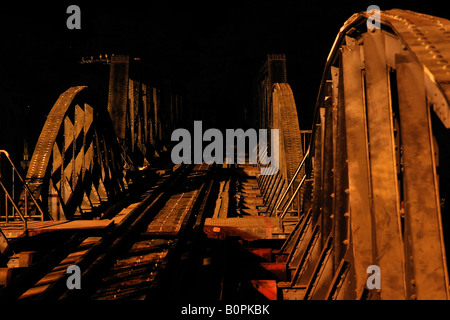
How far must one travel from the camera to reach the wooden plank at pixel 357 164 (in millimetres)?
3898

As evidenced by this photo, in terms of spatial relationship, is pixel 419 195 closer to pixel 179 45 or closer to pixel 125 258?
pixel 125 258

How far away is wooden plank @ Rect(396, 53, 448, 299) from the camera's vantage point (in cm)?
306

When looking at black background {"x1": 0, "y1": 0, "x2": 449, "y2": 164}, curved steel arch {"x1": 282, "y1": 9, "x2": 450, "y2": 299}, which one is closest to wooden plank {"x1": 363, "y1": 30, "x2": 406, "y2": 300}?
curved steel arch {"x1": 282, "y1": 9, "x2": 450, "y2": 299}

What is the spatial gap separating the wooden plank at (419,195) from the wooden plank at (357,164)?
26.7 inches

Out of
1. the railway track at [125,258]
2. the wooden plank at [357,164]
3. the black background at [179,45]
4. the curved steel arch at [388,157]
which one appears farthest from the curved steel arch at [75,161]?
the black background at [179,45]

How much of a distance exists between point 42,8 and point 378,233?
38.6 m

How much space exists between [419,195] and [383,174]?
54cm

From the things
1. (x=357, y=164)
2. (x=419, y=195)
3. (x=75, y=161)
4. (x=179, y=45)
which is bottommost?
(x=75, y=161)

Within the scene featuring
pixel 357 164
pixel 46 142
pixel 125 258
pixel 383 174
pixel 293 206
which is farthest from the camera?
pixel 293 206

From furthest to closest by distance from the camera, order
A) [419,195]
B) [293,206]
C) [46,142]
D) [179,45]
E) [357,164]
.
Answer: [179,45] → [293,206] → [46,142] → [357,164] → [419,195]

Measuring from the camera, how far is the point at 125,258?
805cm

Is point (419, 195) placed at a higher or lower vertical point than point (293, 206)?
higher

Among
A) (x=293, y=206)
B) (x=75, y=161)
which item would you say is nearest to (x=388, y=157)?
(x=293, y=206)

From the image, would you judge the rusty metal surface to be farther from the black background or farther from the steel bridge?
the black background
